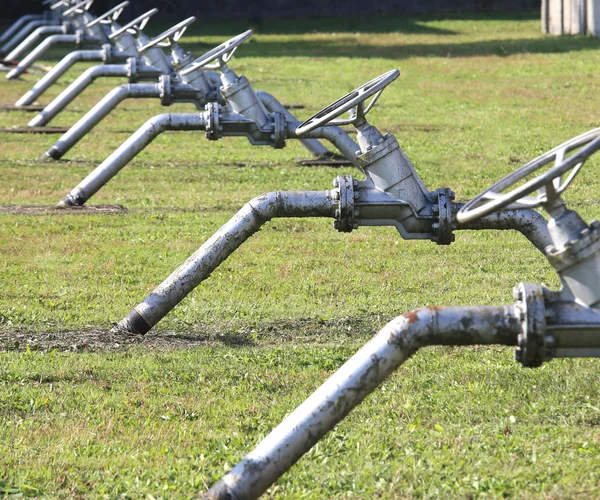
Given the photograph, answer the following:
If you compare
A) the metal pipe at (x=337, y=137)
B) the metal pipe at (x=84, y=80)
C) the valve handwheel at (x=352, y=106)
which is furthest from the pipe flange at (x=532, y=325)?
the metal pipe at (x=84, y=80)

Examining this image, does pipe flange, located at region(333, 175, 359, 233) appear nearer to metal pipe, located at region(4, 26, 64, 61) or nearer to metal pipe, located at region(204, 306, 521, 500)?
metal pipe, located at region(204, 306, 521, 500)

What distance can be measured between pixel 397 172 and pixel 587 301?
7.50 ft

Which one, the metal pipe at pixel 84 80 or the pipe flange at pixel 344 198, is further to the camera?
the metal pipe at pixel 84 80

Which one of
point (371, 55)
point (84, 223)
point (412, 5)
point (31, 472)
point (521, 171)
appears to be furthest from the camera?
point (412, 5)

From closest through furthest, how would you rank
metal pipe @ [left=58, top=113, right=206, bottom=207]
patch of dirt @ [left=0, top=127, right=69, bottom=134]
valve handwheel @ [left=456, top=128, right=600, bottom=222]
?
valve handwheel @ [left=456, top=128, right=600, bottom=222]
metal pipe @ [left=58, top=113, right=206, bottom=207]
patch of dirt @ [left=0, top=127, right=69, bottom=134]

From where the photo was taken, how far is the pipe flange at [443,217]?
613cm

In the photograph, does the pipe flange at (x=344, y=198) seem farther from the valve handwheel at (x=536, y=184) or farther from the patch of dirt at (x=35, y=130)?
the patch of dirt at (x=35, y=130)

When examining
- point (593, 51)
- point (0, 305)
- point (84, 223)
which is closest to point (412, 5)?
point (593, 51)

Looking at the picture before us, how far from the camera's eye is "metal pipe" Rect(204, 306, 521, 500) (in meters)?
3.81

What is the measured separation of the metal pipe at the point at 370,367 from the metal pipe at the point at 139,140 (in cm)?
628

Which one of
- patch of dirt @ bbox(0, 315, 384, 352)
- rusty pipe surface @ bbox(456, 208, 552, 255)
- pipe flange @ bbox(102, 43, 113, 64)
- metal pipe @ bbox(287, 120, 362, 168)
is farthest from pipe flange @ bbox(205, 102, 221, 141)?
pipe flange @ bbox(102, 43, 113, 64)

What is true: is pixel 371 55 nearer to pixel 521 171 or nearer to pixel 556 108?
pixel 556 108

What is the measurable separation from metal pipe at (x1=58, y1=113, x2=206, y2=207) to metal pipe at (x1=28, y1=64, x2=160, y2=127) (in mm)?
4183

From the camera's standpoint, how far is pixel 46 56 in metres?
29.2
